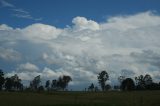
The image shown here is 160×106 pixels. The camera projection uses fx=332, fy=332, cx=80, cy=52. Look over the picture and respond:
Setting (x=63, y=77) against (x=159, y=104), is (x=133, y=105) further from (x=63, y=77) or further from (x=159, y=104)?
(x=63, y=77)

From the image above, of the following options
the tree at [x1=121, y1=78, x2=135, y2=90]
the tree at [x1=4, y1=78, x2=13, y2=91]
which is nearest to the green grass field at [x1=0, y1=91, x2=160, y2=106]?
the tree at [x1=121, y1=78, x2=135, y2=90]

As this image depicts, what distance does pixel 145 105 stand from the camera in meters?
42.2

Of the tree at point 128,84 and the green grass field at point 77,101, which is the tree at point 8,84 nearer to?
the tree at point 128,84

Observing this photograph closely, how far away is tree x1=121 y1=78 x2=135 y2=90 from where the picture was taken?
16271 cm

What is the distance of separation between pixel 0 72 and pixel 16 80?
106 ft

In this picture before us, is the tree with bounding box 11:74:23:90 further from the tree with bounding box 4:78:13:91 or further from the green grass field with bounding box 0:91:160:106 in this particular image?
the green grass field with bounding box 0:91:160:106

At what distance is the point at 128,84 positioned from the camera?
6457 inches

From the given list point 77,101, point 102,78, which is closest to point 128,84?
point 102,78

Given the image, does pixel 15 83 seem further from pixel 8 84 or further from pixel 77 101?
pixel 77 101

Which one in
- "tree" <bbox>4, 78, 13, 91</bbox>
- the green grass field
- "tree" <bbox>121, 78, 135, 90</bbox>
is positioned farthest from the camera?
"tree" <bbox>4, 78, 13, 91</bbox>

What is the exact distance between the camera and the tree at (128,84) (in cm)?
16271

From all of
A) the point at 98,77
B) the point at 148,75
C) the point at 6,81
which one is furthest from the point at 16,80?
the point at 148,75

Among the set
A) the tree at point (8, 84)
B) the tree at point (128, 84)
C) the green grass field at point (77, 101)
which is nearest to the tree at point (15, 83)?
the tree at point (8, 84)

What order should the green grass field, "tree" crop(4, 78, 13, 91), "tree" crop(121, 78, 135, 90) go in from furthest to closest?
1. "tree" crop(4, 78, 13, 91)
2. "tree" crop(121, 78, 135, 90)
3. the green grass field
